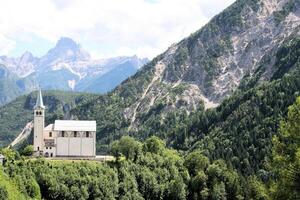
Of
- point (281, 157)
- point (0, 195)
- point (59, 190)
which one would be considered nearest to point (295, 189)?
point (281, 157)

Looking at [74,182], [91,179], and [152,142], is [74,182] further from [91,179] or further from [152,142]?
[152,142]

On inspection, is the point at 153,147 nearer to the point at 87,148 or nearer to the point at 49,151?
the point at 87,148

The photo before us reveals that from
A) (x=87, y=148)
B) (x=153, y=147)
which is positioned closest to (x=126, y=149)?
(x=87, y=148)

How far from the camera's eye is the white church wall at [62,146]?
16000 cm

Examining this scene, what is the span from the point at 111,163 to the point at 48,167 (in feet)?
75.2

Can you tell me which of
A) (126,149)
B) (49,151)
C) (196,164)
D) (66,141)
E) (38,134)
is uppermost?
(38,134)

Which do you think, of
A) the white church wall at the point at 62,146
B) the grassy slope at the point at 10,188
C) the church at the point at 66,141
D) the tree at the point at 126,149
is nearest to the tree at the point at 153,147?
the tree at the point at 126,149

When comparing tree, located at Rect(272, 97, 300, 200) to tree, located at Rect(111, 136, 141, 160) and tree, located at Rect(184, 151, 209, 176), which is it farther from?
tree, located at Rect(184, 151, 209, 176)

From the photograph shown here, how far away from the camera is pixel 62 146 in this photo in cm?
16012

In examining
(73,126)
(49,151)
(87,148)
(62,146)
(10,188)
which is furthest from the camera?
(73,126)

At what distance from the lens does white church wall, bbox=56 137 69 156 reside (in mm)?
160000

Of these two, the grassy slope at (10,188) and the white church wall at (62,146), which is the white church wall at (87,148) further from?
the grassy slope at (10,188)

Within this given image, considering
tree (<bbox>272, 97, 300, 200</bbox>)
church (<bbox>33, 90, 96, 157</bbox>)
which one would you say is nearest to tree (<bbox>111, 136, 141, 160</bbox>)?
church (<bbox>33, 90, 96, 157</bbox>)

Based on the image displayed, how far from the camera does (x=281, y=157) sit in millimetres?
41094
